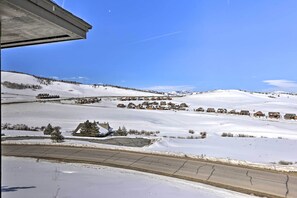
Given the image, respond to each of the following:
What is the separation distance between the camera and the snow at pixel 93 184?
8.13m

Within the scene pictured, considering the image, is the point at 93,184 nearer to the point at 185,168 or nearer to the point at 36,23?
the point at 185,168

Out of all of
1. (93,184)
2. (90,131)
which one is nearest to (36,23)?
(93,184)

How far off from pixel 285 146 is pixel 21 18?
2025 cm

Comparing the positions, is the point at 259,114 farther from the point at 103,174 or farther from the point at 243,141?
the point at 103,174

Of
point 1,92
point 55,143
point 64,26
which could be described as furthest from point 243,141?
point 1,92

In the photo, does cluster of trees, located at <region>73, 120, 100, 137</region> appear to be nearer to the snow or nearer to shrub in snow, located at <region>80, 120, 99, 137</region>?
shrub in snow, located at <region>80, 120, 99, 137</region>

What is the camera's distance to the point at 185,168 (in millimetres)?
13539

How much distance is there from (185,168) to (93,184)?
520 cm

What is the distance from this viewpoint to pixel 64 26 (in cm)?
421

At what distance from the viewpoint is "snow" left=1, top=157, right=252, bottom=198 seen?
320 inches

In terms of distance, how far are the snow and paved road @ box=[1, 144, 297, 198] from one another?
946mm

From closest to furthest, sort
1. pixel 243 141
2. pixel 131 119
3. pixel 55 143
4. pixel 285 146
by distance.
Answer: pixel 55 143
pixel 285 146
pixel 243 141
pixel 131 119

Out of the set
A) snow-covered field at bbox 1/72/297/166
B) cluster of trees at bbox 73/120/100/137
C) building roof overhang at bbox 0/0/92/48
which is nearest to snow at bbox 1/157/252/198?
building roof overhang at bbox 0/0/92/48

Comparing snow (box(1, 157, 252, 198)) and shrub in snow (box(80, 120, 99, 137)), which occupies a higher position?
shrub in snow (box(80, 120, 99, 137))
